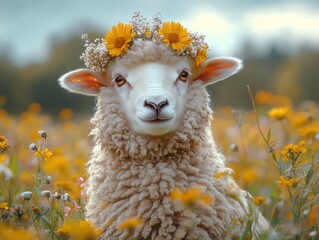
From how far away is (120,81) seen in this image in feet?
11.0

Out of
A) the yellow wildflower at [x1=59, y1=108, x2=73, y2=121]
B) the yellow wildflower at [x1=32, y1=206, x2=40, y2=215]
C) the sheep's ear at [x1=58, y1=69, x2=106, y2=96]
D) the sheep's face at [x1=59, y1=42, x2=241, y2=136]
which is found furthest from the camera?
the yellow wildflower at [x1=59, y1=108, x2=73, y2=121]

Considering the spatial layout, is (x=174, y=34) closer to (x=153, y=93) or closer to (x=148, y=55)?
(x=148, y=55)

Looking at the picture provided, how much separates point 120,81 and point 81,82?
0.35 meters

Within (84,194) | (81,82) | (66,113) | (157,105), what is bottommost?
(66,113)

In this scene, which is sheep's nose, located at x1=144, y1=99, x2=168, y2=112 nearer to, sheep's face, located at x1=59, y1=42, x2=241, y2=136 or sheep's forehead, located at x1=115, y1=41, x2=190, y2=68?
sheep's face, located at x1=59, y1=42, x2=241, y2=136

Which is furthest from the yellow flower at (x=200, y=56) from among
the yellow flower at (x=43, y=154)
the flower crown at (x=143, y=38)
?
the yellow flower at (x=43, y=154)

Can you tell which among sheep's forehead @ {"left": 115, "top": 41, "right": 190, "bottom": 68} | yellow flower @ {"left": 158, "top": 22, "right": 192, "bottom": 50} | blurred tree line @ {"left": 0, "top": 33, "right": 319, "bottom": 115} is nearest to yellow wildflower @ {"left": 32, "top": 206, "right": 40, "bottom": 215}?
sheep's forehead @ {"left": 115, "top": 41, "right": 190, "bottom": 68}

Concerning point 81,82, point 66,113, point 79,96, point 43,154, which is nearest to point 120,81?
point 81,82

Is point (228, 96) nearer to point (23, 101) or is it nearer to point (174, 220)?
point (23, 101)

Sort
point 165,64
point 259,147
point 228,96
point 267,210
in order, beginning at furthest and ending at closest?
point 228,96, point 259,147, point 267,210, point 165,64

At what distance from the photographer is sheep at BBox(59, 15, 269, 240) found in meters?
3.03

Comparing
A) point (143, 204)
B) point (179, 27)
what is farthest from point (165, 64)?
point (143, 204)

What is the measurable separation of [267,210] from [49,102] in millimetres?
29279

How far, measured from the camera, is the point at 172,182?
10.1 ft
